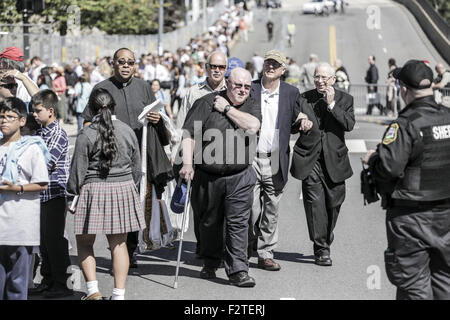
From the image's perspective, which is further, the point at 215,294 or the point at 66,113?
the point at 66,113

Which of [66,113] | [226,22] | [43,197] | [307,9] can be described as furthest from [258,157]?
[307,9]

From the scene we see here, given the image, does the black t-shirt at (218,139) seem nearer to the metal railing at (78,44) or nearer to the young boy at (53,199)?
the young boy at (53,199)

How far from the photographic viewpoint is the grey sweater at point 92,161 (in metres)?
7.35

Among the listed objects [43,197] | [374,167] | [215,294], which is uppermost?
[374,167]

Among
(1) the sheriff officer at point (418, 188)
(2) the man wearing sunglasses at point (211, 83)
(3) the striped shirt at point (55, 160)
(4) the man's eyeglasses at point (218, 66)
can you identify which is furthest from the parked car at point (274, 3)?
(1) the sheriff officer at point (418, 188)

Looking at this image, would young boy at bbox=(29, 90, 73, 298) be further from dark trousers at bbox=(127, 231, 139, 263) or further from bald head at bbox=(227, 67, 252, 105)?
bald head at bbox=(227, 67, 252, 105)

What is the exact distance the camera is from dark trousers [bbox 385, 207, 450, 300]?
617cm

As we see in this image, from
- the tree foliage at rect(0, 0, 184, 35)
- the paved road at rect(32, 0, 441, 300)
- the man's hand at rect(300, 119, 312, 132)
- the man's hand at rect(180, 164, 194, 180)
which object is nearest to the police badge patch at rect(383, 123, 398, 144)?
the paved road at rect(32, 0, 441, 300)

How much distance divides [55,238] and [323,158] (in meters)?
2.88

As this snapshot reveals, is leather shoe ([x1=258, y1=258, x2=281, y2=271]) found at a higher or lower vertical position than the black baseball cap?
lower

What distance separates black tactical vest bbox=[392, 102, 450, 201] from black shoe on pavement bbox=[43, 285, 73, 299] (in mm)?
3178
